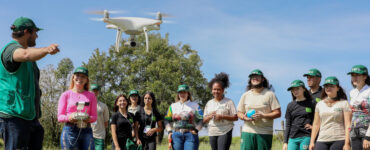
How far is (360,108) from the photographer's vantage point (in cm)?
634

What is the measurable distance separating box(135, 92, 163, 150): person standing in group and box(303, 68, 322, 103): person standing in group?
131 inches

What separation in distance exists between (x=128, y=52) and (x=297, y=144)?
1426 inches

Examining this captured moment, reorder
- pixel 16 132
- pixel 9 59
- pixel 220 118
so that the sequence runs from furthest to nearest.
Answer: pixel 220 118 < pixel 16 132 < pixel 9 59

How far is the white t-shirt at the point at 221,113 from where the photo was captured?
837cm

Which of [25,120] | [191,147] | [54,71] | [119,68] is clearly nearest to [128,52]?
[119,68]

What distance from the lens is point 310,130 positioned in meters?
7.49

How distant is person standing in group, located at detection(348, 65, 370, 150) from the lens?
6.25 meters

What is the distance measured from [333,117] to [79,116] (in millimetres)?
3742

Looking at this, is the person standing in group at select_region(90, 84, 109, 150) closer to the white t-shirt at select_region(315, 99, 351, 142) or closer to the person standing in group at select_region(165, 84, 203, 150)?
the person standing in group at select_region(165, 84, 203, 150)

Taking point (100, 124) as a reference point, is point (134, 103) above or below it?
above

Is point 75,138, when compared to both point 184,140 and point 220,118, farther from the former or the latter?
point 220,118

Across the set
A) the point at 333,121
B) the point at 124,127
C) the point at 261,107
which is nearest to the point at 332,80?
A: the point at 333,121

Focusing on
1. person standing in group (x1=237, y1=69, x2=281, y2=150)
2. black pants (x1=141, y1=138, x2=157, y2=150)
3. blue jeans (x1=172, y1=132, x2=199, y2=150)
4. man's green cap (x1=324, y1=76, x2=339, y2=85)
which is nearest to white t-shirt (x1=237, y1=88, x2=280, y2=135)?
person standing in group (x1=237, y1=69, x2=281, y2=150)

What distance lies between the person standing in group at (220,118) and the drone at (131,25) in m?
32.4
